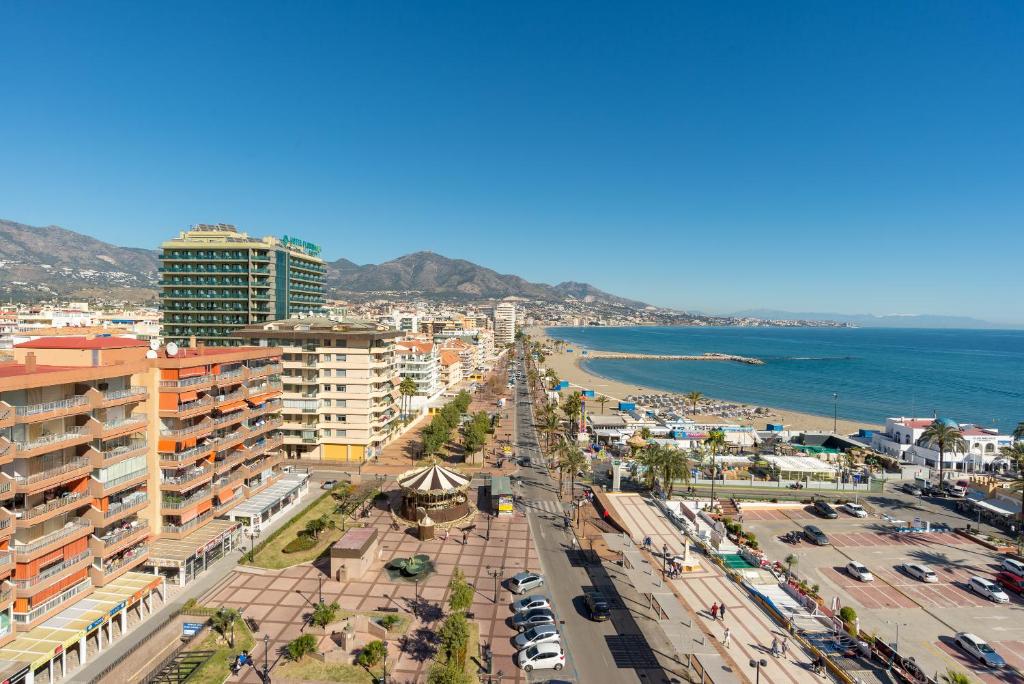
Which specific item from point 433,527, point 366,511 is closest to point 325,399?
point 366,511

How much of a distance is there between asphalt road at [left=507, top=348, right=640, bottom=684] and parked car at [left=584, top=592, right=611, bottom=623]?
367mm

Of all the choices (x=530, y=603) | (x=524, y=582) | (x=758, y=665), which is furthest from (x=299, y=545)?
(x=758, y=665)

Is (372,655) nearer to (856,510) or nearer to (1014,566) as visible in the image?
(1014,566)

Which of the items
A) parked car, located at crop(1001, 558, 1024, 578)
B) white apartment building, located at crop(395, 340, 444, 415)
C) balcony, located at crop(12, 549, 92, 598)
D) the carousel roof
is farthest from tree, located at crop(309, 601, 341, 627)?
white apartment building, located at crop(395, 340, 444, 415)

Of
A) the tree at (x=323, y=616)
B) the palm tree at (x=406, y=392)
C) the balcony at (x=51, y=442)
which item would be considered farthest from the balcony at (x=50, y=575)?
the palm tree at (x=406, y=392)

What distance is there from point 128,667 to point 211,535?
13223 millimetres

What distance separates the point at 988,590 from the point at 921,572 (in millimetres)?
3975

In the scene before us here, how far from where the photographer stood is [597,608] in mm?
32562

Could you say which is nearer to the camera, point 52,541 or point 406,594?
point 52,541

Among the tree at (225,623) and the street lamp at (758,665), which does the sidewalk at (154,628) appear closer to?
the tree at (225,623)

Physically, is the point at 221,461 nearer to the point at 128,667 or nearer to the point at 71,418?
the point at 71,418

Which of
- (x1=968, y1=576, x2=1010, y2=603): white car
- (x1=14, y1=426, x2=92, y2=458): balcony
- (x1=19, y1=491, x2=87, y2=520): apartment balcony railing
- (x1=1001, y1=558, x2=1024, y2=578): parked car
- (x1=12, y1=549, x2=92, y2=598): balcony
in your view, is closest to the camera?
(x1=12, y1=549, x2=92, y2=598): balcony

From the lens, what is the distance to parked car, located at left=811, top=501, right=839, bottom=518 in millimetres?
55844

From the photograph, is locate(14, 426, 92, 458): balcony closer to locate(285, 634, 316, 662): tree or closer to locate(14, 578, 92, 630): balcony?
locate(14, 578, 92, 630): balcony
